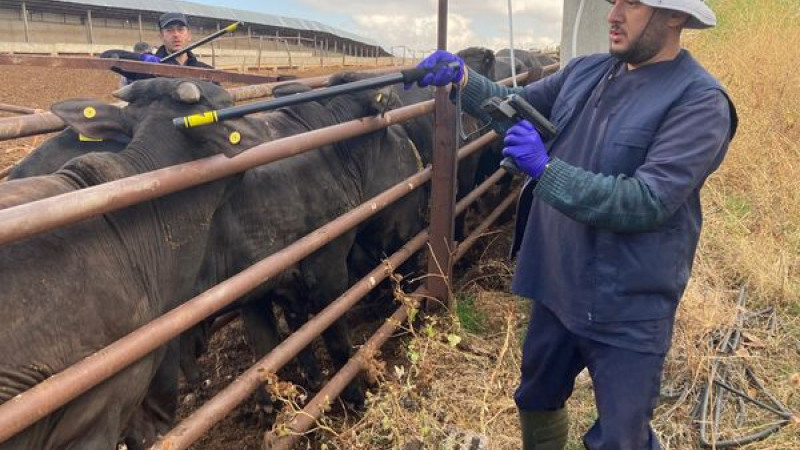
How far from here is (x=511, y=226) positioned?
661 cm

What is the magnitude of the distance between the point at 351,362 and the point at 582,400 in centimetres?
128

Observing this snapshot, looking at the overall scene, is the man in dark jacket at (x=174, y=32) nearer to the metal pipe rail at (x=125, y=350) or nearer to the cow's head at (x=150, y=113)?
the cow's head at (x=150, y=113)

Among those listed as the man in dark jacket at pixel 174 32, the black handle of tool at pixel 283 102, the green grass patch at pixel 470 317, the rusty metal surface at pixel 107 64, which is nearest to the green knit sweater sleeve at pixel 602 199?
the black handle of tool at pixel 283 102

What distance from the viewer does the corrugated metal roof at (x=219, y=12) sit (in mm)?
32844

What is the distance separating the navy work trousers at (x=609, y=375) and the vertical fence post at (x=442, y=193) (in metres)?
1.41

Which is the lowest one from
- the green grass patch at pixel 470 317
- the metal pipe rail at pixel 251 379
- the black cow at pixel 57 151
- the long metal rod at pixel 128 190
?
the green grass patch at pixel 470 317

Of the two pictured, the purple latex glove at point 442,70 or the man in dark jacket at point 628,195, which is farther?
the purple latex glove at point 442,70

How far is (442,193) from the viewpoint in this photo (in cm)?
393

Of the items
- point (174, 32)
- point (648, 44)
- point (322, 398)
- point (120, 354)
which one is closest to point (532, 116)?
point (648, 44)

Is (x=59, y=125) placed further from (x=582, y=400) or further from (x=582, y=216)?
(x=582, y=400)

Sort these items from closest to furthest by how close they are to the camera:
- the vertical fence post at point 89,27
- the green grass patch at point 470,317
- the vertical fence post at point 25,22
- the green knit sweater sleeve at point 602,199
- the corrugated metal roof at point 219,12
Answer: the green knit sweater sleeve at point 602,199
the green grass patch at point 470,317
the vertical fence post at point 25,22
the vertical fence post at point 89,27
the corrugated metal roof at point 219,12

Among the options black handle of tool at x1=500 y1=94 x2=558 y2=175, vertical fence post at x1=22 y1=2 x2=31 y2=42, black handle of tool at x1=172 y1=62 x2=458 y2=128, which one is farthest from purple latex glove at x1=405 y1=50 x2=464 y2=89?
vertical fence post at x1=22 y1=2 x2=31 y2=42

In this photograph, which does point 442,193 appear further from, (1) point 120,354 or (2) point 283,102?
(1) point 120,354

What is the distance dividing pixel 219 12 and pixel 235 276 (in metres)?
46.3
